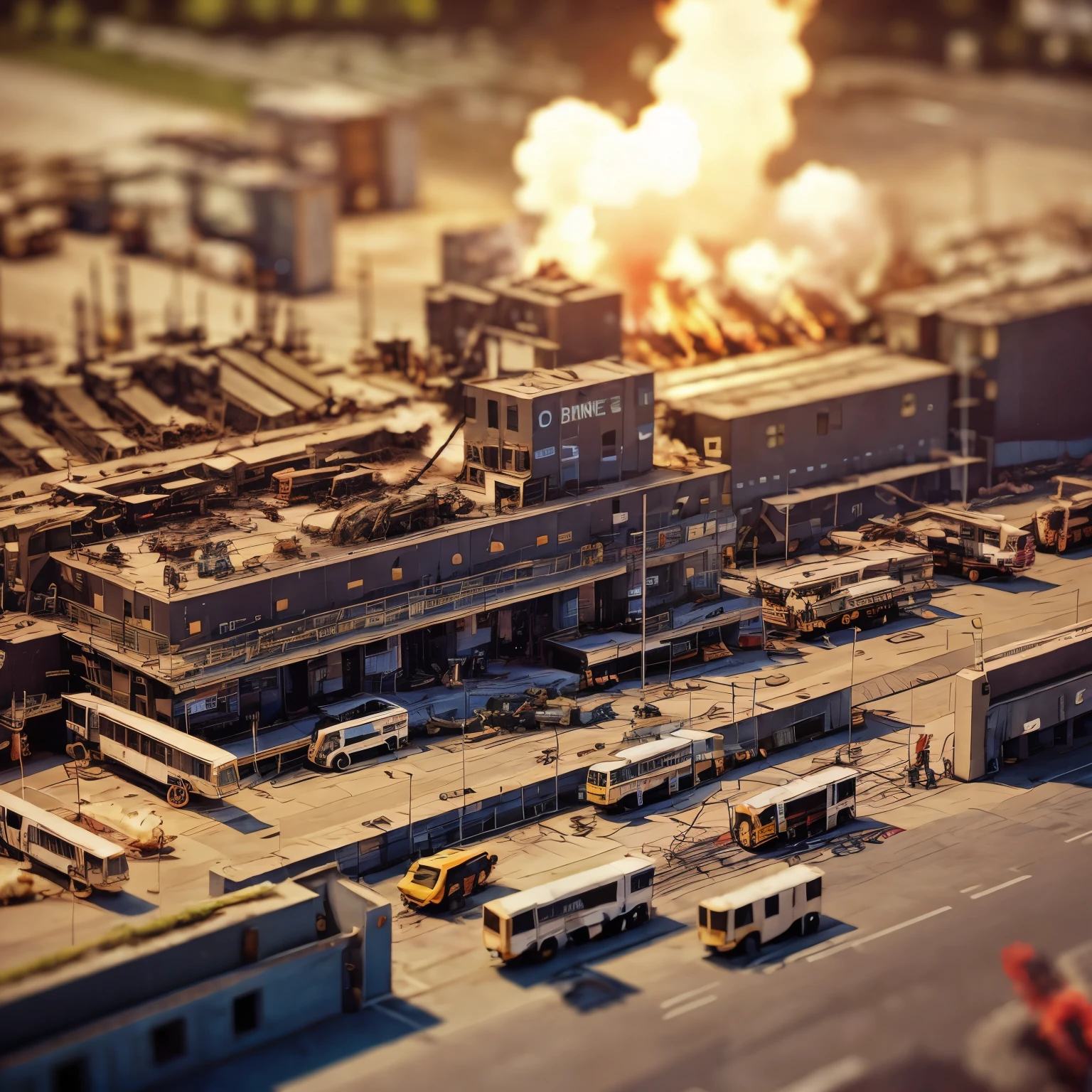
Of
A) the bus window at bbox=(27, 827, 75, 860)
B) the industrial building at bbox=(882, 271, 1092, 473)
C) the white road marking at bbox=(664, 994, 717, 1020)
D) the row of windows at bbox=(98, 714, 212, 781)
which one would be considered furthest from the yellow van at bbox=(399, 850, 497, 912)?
the industrial building at bbox=(882, 271, 1092, 473)

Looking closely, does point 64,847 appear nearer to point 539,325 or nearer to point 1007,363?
point 539,325

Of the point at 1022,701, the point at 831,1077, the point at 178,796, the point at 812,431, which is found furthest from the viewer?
the point at 812,431

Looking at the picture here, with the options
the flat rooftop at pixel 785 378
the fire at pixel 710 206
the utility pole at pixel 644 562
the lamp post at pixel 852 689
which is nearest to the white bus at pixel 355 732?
the utility pole at pixel 644 562

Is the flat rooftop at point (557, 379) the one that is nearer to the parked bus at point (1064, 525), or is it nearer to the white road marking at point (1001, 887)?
the parked bus at point (1064, 525)

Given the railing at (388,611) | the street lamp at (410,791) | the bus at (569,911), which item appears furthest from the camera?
the railing at (388,611)

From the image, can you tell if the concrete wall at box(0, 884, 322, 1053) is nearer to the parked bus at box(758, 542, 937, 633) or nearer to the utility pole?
the utility pole

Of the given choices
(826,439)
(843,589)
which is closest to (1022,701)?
(843,589)
